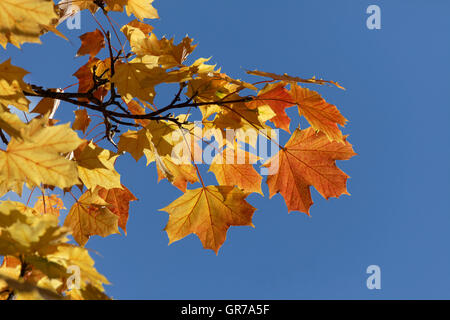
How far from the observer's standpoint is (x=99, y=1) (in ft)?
5.82

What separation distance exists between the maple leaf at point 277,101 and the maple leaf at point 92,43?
897mm

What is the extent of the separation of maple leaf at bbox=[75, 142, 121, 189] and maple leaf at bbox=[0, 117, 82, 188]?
1.20ft

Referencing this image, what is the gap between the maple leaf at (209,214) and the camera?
1.77m

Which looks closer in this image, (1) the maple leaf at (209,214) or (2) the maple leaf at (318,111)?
(2) the maple leaf at (318,111)

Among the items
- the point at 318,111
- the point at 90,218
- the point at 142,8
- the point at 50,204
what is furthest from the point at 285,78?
the point at 50,204

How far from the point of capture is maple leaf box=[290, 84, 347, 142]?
5.31 ft

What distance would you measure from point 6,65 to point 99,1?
0.63 m

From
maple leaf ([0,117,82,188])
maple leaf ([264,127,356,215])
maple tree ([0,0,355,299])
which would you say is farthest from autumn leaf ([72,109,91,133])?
maple leaf ([264,127,356,215])

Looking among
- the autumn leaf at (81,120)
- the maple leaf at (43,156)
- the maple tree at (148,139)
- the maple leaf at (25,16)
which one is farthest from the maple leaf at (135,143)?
the maple leaf at (25,16)

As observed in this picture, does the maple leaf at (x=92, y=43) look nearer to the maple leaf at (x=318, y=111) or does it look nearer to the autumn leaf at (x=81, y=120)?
the autumn leaf at (x=81, y=120)

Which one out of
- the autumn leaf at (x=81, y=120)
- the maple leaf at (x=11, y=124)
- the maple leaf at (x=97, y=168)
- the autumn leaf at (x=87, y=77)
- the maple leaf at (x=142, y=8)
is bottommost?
the maple leaf at (x=11, y=124)

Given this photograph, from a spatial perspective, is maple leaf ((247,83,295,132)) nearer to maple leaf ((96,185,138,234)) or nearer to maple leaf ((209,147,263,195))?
maple leaf ((209,147,263,195))
